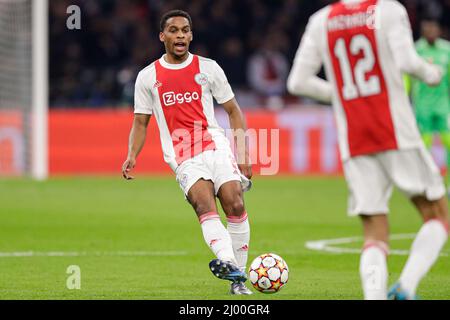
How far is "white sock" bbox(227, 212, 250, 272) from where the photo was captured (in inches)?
331

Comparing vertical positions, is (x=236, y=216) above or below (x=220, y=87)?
below

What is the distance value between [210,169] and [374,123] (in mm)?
2028

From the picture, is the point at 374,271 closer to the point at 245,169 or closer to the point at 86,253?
the point at 245,169

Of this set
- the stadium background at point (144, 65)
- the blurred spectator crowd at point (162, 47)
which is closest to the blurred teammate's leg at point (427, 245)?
the stadium background at point (144, 65)

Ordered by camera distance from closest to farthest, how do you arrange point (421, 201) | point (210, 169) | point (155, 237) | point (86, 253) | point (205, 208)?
1. point (421, 201)
2. point (205, 208)
3. point (210, 169)
4. point (86, 253)
5. point (155, 237)

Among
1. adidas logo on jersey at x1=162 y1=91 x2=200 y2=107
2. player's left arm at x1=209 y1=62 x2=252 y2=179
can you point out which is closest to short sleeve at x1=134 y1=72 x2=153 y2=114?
adidas logo on jersey at x1=162 y1=91 x2=200 y2=107

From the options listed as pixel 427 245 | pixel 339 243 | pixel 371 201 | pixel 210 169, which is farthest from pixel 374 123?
pixel 339 243

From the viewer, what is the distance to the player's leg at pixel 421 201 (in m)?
6.57

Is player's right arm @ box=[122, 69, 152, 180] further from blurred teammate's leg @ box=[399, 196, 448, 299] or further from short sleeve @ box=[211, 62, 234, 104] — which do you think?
blurred teammate's leg @ box=[399, 196, 448, 299]

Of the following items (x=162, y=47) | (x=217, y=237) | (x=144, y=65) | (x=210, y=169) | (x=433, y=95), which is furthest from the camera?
(x=162, y=47)

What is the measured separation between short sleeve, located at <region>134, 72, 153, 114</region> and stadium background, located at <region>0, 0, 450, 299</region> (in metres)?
1.37

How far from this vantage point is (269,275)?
26.7 feet
